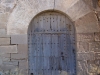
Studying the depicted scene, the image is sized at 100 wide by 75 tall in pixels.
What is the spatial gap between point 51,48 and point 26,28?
82cm

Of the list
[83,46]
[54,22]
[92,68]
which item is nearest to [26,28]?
[54,22]

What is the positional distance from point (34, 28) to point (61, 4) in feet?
3.02

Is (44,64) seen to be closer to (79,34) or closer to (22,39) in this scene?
(22,39)

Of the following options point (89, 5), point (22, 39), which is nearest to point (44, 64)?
point (22, 39)

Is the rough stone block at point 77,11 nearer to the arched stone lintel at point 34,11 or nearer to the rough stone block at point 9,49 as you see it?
the arched stone lintel at point 34,11

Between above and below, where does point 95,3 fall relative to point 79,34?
above

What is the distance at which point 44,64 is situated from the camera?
4.89m

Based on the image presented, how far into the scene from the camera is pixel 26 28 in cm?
476

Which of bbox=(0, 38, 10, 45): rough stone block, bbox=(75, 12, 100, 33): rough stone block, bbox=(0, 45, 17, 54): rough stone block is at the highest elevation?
bbox=(75, 12, 100, 33): rough stone block

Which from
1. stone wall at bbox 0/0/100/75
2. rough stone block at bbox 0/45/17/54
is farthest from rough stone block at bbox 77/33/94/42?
rough stone block at bbox 0/45/17/54

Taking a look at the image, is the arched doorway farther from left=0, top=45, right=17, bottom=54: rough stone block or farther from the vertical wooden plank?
left=0, top=45, right=17, bottom=54: rough stone block

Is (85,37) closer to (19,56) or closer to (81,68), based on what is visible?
(81,68)

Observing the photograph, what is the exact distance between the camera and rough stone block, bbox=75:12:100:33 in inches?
188

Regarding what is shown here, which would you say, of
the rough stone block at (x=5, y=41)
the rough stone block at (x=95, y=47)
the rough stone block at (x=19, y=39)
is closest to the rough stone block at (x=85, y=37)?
the rough stone block at (x=95, y=47)
